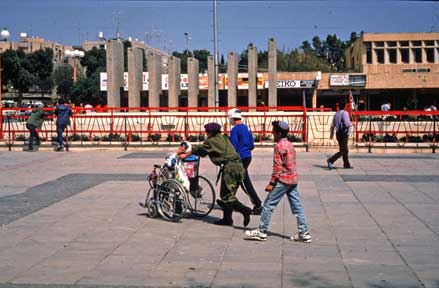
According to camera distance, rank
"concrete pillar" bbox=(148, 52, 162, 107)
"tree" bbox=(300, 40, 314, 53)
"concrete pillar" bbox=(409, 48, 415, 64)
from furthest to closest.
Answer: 1. "tree" bbox=(300, 40, 314, 53)
2. "concrete pillar" bbox=(409, 48, 415, 64)
3. "concrete pillar" bbox=(148, 52, 162, 107)

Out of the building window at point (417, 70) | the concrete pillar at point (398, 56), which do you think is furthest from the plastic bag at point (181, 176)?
A: the concrete pillar at point (398, 56)

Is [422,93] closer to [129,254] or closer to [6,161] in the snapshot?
[6,161]

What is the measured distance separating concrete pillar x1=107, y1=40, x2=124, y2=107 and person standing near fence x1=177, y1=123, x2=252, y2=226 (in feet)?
123

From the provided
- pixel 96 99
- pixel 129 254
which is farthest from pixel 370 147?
pixel 96 99

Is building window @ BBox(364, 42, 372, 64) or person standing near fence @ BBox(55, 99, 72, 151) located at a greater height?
building window @ BBox(364, 42, 372, 64)

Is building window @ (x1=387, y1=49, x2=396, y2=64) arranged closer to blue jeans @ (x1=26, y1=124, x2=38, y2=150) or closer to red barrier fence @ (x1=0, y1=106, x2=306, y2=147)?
red barrier fence @ (x1=0, y1=106, x2=306, y2=147)

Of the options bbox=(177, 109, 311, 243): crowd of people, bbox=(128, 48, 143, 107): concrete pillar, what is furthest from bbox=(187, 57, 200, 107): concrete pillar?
bbox=(177, 109, 311, 243): crowd of people

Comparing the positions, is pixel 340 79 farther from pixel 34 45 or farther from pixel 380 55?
pixel 34 45

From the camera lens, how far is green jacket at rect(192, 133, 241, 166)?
8961 millimetres

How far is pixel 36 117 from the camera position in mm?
20625

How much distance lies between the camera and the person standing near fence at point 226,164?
29.2ft

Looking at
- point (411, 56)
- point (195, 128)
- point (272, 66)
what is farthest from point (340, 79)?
point (195, 128)

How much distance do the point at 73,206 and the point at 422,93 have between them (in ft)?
180

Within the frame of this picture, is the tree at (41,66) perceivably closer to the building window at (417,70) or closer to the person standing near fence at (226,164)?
the building window at (417,70)
